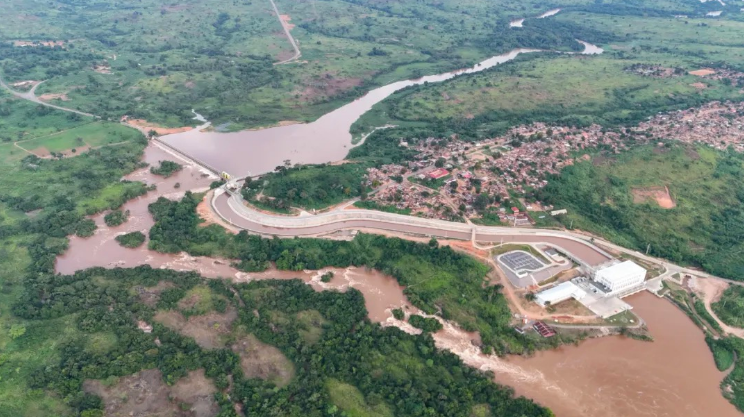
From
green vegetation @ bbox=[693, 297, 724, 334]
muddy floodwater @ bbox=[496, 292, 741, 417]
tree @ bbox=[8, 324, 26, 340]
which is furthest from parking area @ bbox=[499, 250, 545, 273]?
tree @ bbox=[8, 324, 26, 340]

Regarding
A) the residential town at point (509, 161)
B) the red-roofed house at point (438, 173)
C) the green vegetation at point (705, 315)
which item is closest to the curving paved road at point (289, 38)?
the residential town at point (509, 161)

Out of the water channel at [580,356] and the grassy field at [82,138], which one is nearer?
the water channel at [580,356]

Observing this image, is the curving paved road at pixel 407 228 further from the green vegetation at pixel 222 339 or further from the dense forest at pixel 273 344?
the dense forest at pixel 273 344

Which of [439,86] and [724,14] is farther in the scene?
[724,14]

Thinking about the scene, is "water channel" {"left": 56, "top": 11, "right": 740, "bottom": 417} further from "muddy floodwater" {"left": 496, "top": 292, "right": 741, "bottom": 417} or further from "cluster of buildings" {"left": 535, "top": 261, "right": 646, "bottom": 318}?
"cluster of buildings" {"left": 535, "top": 261, "right": 646, "bottom": 318}

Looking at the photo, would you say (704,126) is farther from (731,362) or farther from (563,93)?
(731,362)

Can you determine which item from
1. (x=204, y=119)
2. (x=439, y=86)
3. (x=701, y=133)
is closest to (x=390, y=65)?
(x=439, y=86)

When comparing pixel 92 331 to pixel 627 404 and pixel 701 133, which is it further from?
pixel 701 133
